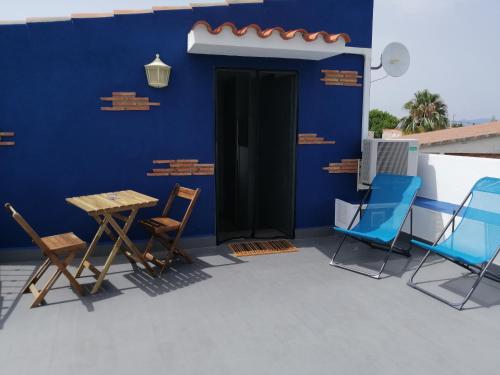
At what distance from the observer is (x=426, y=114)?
3881cm

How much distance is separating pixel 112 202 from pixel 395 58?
4638mm

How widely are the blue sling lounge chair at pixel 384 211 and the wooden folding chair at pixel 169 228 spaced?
1.84 m

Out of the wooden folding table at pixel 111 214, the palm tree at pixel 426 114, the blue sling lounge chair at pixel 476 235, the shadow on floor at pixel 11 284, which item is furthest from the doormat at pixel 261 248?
the palm tree at pixel 426 114

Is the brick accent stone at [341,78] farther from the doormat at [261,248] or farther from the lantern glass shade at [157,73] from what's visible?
the doormat at [261,248]

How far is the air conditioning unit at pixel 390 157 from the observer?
578cm

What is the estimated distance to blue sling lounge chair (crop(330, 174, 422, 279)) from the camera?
482 cm

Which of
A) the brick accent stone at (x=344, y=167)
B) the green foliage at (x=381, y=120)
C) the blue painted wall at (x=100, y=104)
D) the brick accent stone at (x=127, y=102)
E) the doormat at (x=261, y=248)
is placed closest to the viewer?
the blue painted wall at (x=100, y=104)

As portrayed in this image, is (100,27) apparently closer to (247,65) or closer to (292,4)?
(247,65)

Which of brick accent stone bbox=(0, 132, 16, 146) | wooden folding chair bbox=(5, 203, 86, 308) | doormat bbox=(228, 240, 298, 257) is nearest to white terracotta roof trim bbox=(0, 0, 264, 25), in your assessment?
brick accent stone bbox=(0, 132, 16, 146)

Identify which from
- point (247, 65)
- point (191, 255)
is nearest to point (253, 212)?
point (191, 255)

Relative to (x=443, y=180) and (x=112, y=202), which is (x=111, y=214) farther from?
(x=443, y=180)

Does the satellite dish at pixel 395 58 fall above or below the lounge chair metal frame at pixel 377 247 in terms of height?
above

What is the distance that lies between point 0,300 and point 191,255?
7.14 feet

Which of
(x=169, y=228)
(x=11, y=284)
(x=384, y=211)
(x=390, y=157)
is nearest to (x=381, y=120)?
(x=390, y=157)
